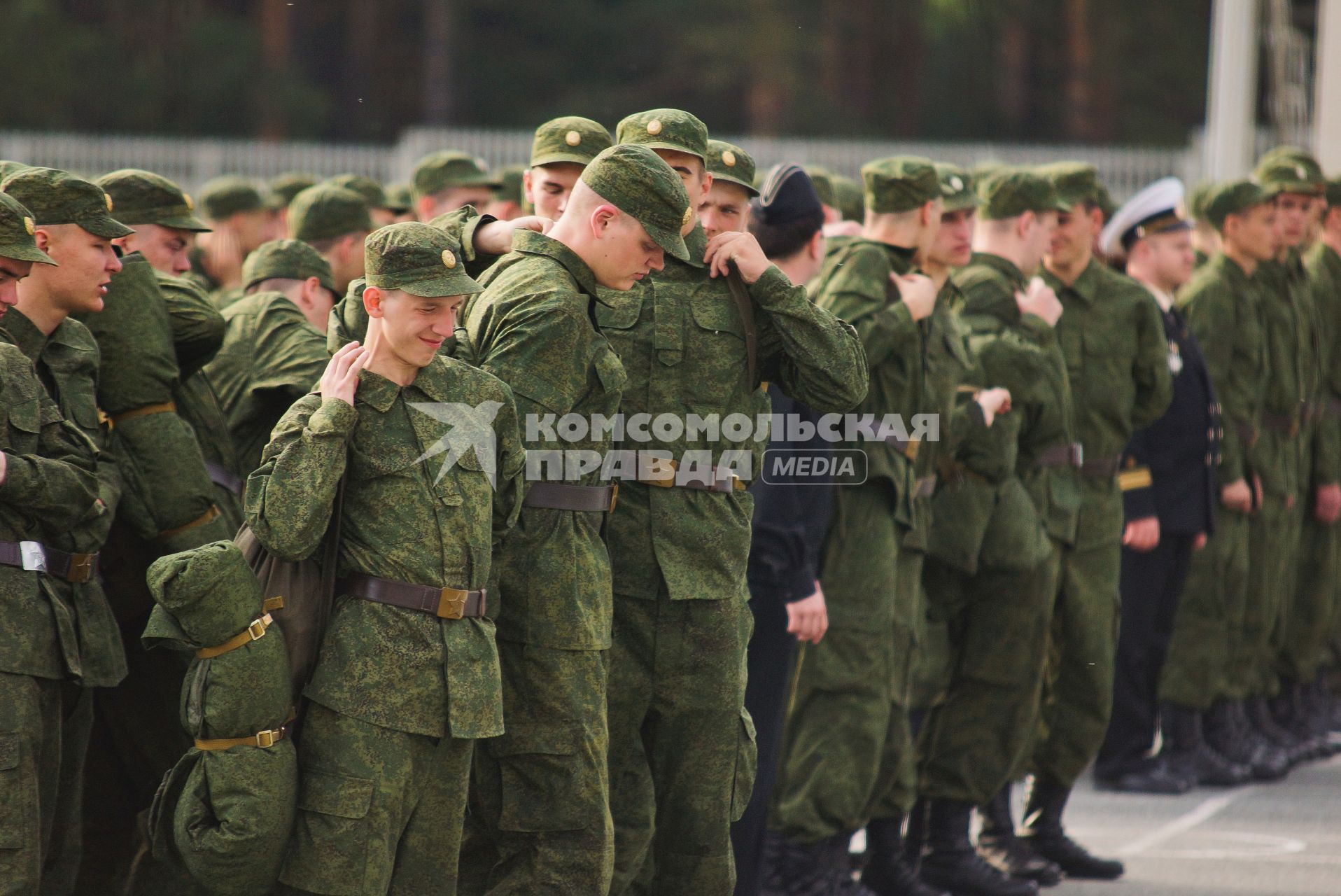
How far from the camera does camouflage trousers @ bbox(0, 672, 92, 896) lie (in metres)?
4.34

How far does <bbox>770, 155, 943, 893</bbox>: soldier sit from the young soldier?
7.14 feet

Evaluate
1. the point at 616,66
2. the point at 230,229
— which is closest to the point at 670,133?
the point at 230,229

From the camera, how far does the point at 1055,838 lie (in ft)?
22.8

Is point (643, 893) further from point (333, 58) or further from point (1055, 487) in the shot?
point (333, 58)

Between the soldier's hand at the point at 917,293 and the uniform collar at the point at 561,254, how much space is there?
4.86ft

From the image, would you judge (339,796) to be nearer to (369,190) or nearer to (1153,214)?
(369,190)

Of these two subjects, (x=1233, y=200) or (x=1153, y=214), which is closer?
(x=1153, y=214)

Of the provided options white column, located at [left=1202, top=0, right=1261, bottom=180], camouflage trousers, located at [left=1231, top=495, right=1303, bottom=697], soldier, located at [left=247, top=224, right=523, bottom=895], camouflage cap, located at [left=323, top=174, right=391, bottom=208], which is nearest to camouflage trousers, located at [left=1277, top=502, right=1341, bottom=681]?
camouflage trousers, located at [left=1231, top=495, right=1303, bottom=697]

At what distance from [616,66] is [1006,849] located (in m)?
26.4

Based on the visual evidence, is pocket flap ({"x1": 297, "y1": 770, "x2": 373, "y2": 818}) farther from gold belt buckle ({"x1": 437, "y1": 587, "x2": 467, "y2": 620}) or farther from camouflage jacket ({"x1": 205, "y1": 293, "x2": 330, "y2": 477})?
camouflage jacket ({"x1": 205, "y1": 293, "x2": 330, "y2": 477})

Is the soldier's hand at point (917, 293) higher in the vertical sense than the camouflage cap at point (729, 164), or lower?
lower

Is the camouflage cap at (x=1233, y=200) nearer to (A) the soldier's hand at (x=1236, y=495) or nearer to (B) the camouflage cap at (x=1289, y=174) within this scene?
(B) the camouflage cap at (x=1289, y=174)

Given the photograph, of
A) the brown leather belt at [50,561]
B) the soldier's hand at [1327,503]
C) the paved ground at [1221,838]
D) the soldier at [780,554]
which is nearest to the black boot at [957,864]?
the paved ground at [1221,838]

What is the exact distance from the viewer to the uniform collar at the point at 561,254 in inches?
185
